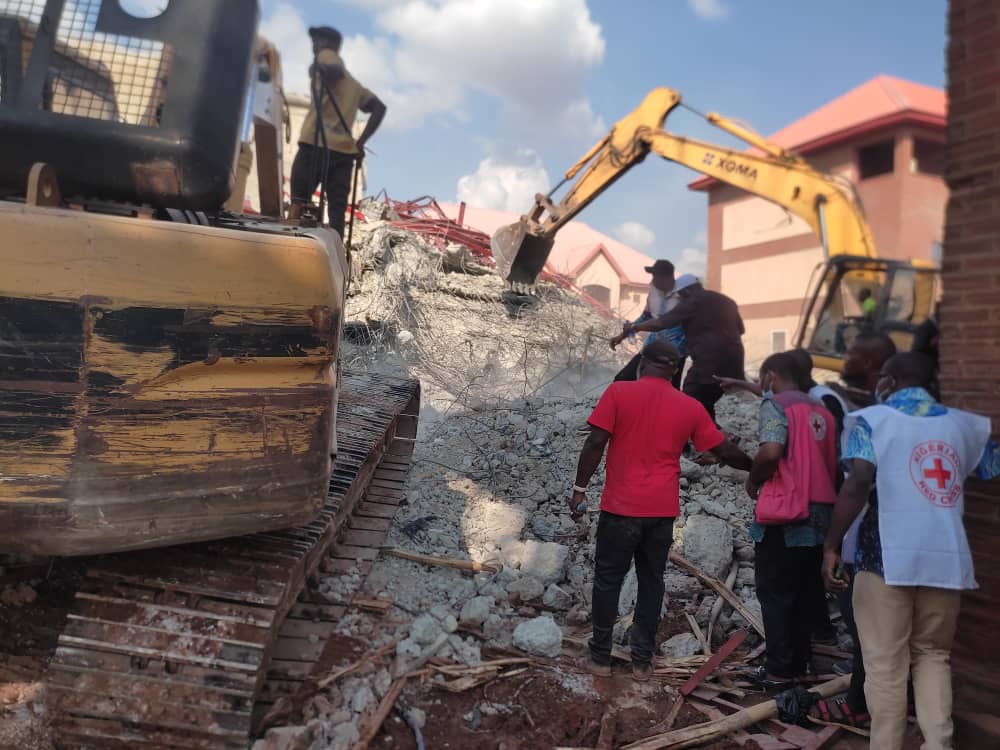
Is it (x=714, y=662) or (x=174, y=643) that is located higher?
(x=174, y=643)

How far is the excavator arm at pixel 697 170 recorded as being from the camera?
8461mm

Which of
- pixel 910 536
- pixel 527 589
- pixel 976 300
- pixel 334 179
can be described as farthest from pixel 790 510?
pixel 334 179

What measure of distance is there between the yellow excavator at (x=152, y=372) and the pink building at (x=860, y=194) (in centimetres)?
1471

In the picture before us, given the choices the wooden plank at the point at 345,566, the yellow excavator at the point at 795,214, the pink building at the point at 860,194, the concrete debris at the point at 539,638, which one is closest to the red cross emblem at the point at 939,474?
the concrete debris at the point at 539,638

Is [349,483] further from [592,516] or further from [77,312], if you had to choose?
[592,516]

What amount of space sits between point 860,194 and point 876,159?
3.78 m

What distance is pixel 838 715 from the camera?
321 cm

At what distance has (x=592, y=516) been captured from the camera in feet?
17.7

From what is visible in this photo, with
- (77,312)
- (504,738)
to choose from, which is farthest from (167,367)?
(504,738)

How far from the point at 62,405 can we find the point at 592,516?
3.89 meters

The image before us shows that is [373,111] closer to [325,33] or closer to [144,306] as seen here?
[325,33]

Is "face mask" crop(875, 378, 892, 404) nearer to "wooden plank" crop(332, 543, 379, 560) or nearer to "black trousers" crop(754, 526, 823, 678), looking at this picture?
"black trousers" crop(754, 526, 823, 678)

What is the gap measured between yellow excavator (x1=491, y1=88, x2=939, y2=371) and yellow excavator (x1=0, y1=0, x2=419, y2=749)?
7.13m

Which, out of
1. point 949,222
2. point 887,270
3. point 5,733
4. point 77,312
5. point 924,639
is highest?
point 887,270
